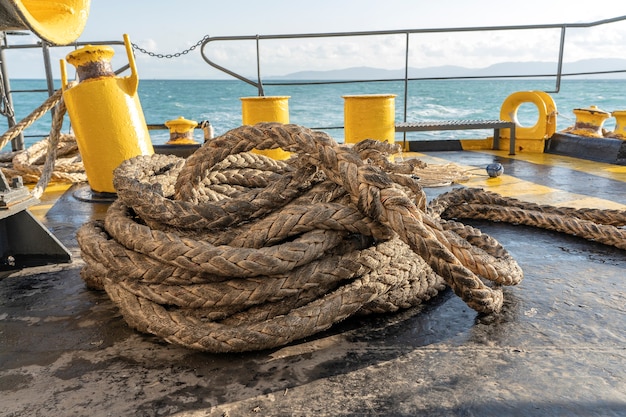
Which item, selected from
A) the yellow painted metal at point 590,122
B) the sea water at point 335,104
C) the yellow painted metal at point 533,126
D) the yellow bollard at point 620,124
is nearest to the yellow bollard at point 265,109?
the yellow painted metal at point 533,126

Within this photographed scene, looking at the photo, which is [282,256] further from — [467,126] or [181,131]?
[181,131]

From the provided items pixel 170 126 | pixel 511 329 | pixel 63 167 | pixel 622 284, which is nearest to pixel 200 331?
pixel 511 329

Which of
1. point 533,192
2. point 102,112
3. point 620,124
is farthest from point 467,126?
point 102,112

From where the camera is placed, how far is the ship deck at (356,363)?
105cm

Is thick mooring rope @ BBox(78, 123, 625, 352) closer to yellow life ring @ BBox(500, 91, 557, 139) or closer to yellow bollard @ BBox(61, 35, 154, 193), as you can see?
yellow bollard @ BBox(61, 35, 154, 193)

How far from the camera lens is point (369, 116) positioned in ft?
13.4

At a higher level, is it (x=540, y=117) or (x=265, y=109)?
(x=265, y=109)

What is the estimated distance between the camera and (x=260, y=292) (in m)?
1.25

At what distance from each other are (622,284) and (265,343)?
1251 mm

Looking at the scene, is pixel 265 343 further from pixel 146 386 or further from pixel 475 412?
pixel 475 412

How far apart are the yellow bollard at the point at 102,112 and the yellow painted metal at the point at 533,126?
3869 millimetres

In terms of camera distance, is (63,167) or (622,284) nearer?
(622,284)

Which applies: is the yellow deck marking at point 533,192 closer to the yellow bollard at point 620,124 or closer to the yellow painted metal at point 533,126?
the yellow painted metal at point 533,126

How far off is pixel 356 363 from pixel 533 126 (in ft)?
15.6
